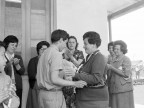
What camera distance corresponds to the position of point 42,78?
1929mm

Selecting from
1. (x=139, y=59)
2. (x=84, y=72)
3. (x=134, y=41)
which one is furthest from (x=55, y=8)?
(x=139, y=59)

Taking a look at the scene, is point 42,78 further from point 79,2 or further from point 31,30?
point 79,2

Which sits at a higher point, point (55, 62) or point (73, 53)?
point (73, 53)

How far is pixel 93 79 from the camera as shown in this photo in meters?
1.88

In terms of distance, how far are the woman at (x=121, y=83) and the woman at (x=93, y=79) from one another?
960mm

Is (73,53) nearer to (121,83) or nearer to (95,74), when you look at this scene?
(121,83)

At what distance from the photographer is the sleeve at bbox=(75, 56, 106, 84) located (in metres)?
1.88

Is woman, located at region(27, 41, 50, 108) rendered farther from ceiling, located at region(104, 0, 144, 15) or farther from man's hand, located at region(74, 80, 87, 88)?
ceiling, located at region(104, 0, 144, 15)

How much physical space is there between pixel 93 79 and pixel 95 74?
0.17ft

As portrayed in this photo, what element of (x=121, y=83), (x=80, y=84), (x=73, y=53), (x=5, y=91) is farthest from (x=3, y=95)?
(x=121, y=83)

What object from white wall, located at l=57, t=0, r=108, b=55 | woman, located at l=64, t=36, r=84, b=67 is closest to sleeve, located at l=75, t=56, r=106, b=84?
woman, located at l=64, t=36, r=84, b=67

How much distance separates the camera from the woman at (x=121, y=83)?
2932mm

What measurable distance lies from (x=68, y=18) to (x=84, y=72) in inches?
87.7

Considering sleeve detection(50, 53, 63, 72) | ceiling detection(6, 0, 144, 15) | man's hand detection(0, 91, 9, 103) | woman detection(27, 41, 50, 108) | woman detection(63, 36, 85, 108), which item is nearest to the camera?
man's hand detection(0, 91, 9, 103)
